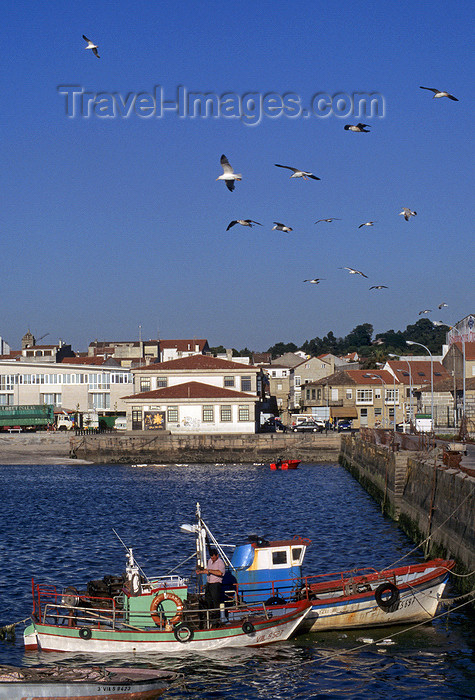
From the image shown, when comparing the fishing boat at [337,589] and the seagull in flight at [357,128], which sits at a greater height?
the seagull in flight at [357,128]

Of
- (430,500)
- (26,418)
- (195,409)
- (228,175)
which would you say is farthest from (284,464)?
(228,175)

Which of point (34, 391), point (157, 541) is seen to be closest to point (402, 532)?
point (157, 541)

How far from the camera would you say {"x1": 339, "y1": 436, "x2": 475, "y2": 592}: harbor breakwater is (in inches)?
1069

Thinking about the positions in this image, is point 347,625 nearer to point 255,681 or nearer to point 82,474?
point 255,681

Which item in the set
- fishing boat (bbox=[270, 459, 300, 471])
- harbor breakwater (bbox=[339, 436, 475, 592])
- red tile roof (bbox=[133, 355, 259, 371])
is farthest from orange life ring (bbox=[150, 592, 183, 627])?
red tile roof (bbox=[133, 355, 259, 371])

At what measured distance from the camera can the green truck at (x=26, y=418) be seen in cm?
10394

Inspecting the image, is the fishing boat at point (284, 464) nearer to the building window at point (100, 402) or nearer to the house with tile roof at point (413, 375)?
the house with tile roof at point (413, 375)

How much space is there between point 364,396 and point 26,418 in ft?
164

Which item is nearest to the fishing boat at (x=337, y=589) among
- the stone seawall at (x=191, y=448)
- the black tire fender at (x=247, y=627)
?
the black tire fender at (x=247, y=627)

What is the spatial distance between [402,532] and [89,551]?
50.2 ft

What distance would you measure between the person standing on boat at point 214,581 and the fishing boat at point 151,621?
8.8 inches

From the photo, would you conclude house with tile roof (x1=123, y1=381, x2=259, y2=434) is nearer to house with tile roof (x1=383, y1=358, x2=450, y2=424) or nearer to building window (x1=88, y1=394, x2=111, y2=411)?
building window (x1=88, y1=394, x2=111, y2=411)

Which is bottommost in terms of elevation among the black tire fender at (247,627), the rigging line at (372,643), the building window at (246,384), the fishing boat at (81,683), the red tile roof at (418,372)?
the rigging line at (372,643)

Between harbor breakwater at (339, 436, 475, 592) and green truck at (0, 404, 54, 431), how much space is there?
5664 centimetres
